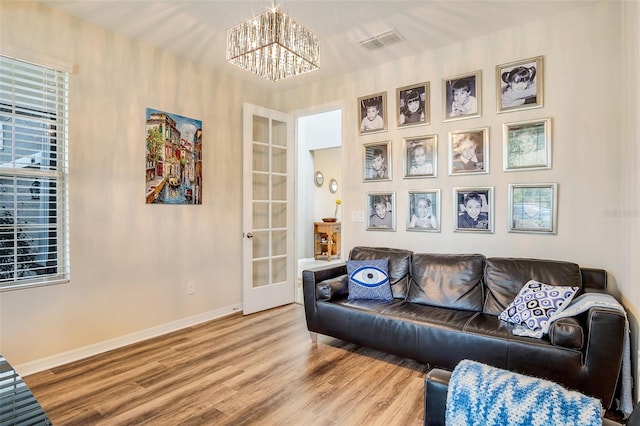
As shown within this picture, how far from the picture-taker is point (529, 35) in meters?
3.00

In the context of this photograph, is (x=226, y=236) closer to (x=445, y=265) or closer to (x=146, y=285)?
(x=146, y=285)

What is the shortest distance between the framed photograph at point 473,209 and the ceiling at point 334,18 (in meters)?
1.44

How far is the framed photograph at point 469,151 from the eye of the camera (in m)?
3.21

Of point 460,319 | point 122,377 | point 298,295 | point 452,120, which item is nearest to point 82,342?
point 122,377

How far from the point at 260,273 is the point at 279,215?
2.56ft

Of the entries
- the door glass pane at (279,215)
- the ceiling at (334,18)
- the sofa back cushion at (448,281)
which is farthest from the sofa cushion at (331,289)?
the ceiling at (334,18)

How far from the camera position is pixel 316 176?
8.64 m

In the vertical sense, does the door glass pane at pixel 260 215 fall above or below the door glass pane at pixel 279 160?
below

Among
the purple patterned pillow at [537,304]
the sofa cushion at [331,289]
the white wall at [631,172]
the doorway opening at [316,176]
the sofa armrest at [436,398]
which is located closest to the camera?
the sofa armrest at [436,398]

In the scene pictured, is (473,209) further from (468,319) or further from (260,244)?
(260,244)

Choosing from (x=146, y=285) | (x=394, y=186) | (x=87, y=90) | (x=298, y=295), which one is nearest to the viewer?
(x=87, y=90)

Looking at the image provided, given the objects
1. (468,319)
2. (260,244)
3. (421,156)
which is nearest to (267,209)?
(260,244)

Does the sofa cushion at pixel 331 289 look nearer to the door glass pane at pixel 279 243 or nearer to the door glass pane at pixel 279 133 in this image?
the door glass pane at pixel 279 243

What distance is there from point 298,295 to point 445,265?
2295 millimetres
